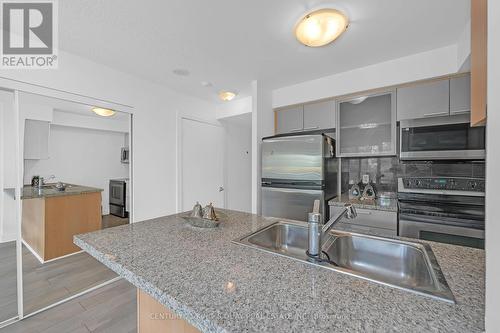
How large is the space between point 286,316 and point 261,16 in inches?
68.6

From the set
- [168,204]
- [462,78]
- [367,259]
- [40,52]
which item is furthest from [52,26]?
[462,78]

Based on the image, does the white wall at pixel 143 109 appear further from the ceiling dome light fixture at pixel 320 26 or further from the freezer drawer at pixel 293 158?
the ceiling dome light fixture at pixel 320 26

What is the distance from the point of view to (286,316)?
518 mm

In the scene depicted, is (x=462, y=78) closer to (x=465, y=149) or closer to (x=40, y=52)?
(x=465, y=149)

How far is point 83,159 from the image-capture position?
84.3 inches

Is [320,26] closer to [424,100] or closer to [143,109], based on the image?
[424,100]

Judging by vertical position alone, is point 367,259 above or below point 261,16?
below

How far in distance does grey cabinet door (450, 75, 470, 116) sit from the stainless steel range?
61 centimetres

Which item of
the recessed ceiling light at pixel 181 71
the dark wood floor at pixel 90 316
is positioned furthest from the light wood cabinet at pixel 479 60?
the recessed ceiling light at pixel 181 71

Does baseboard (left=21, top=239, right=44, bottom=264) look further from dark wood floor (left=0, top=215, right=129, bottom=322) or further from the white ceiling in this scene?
the white ceiling

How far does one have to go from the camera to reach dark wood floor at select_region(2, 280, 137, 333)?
5.10ft

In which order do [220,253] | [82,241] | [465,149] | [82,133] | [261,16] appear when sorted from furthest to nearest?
[82,133] < [465,149] < [261,16] < [82,241] < [220,253]

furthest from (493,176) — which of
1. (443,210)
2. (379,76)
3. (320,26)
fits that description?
(379,76)

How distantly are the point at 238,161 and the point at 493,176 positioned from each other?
145 inches
